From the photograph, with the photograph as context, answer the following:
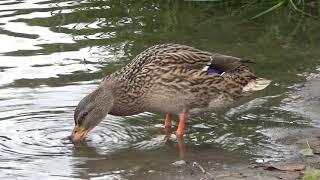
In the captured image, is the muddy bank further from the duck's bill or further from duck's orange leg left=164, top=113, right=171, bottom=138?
the duck's bill

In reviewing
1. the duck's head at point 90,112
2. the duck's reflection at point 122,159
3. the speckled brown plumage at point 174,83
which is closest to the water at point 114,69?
the duck's reflection at point 122,159

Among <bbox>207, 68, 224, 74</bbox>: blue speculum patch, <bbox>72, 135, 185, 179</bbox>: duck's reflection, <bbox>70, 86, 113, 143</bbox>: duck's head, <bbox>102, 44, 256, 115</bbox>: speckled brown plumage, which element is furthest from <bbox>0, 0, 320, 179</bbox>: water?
<bbox>207, 68, 224, 74</bbox>: blue speculum patch

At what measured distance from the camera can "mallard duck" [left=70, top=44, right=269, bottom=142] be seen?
760cm

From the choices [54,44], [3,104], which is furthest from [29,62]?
[3,104]

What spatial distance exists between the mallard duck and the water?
21 cm

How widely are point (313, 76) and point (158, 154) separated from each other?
8.57 feet

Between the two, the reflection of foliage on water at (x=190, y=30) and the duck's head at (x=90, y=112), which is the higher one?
the duck's head at (x=90, y=112)

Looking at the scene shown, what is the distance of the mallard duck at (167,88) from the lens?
7.60 meters

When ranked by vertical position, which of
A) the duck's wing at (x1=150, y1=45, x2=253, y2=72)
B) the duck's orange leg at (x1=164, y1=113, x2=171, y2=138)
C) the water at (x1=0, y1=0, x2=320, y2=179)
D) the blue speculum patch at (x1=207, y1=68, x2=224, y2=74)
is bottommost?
the duck's orange leg at (x1=164, y1=113, x2=171, y2=138)

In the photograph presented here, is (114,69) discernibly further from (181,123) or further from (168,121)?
(181,123)

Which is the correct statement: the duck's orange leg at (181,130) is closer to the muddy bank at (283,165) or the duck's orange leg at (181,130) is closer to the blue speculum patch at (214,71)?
the blue speculum patch at (214,71)

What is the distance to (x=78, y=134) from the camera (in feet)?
24.6

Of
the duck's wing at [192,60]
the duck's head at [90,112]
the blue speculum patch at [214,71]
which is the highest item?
the duck's wing at [192,60]

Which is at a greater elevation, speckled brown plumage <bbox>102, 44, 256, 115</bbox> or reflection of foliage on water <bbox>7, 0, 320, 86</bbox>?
speckled brown plumage <bbox>102, 44, 256, 115</bbox>
